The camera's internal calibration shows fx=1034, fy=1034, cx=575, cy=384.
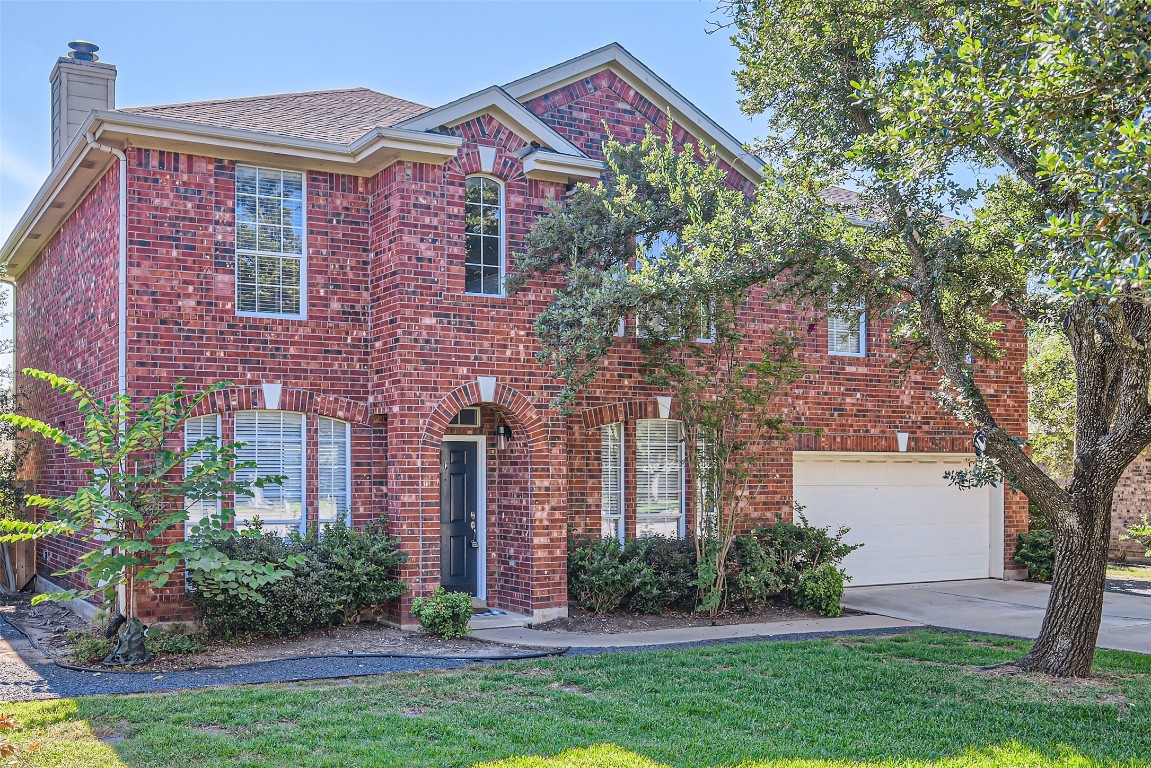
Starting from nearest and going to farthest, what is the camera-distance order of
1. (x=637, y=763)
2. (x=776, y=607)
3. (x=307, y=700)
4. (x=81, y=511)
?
1. (x=637, y=763)
2. (x=307, y=700)
3. (x=81, y=511)
4. (x=776, y=607)

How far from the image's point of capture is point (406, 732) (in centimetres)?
757

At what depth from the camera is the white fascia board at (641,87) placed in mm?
14055

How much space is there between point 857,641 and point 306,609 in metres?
6.15

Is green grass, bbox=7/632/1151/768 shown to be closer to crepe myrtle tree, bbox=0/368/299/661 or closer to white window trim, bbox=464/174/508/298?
crepe myrtle tree, bbox=0/368/299/661

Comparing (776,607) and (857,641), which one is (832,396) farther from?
(857,641)

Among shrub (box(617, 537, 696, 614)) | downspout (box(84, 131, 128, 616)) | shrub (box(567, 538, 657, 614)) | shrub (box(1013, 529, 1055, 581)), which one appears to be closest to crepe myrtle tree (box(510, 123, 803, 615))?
shrub (box(617, 537, 696, 614))

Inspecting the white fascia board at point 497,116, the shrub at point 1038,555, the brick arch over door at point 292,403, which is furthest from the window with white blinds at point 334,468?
the shrub at point 1038,555

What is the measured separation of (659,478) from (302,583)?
215 inches

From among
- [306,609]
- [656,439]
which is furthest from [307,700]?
[656,439]

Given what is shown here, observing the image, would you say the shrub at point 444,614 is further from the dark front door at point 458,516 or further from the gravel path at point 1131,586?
the gravel path at point 1131,586

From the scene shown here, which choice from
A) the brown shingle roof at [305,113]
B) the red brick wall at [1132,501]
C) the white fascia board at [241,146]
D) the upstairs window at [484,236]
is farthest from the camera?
the red brick wall at [1132,501]

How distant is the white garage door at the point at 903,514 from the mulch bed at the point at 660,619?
2638mm

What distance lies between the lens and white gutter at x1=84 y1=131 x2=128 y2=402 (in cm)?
1165

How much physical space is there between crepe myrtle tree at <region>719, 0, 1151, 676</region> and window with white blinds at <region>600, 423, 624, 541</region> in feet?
12.0
